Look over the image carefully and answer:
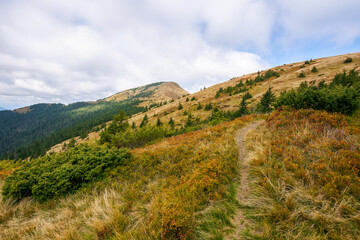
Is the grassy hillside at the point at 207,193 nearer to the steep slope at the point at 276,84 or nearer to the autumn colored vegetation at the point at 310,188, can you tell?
the autumn colored vegetation at the point at 310,188

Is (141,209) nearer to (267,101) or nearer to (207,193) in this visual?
(207,193)

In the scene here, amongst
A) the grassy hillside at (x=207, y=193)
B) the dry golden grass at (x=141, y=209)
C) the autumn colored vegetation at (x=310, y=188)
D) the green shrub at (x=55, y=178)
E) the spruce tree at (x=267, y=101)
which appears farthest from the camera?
the spruce tree at (x=267, y=101)

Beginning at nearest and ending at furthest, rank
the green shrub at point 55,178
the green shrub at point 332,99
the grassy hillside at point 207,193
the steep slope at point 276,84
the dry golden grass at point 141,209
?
the grassy hillside at point 207,193, the dry golden grass at point 141,209, the green shrub at point 55,178, the green shrub at point 332,99, the steep slope at point 276,84

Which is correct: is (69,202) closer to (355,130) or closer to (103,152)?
(103,152)

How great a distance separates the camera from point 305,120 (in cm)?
784

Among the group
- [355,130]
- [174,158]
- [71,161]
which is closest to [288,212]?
[174,158]

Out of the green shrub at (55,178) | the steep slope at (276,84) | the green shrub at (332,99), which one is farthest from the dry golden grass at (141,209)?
the steep slope at (276,84)

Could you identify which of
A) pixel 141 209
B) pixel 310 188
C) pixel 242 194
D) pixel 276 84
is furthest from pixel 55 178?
pixel 276 84

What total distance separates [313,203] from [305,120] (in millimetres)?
6617

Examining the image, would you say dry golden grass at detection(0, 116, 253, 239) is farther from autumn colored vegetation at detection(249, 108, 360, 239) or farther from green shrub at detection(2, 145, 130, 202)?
autumn colored vegetation at detection(249, 108, 360, 239)

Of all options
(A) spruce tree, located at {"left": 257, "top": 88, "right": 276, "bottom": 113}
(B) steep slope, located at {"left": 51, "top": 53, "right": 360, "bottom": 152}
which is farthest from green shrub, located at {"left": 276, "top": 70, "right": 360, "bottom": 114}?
(B) steep slope, located at {"left": 51, "top": 53, "right": 360, "bottom": 152}

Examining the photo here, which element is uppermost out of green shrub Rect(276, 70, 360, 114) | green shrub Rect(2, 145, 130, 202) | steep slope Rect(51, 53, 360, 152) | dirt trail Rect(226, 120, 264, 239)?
steep slope Rect(51, 53, 360, 152)

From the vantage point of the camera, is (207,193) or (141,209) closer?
(141,209)

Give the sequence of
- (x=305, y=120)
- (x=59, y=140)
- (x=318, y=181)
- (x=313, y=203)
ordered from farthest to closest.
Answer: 1. (x=59, y=140)
2. (x=305, y=120)
3. (x=318, y=181)
4. (x=313, y=203)
